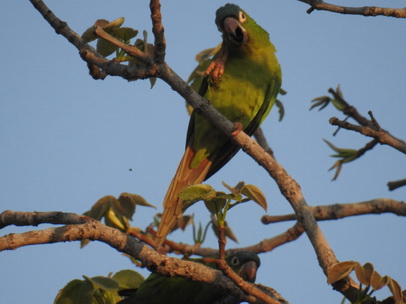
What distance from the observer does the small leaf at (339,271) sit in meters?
2.48

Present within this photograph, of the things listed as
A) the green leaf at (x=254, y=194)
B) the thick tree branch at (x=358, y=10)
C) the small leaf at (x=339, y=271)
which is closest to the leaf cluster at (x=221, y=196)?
the green leaf at (x=254, y=194)

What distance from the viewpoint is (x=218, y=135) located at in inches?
205

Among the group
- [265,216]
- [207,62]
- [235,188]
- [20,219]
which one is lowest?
[20,219]

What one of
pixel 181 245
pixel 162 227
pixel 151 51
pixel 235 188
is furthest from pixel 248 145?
pixel 181 245

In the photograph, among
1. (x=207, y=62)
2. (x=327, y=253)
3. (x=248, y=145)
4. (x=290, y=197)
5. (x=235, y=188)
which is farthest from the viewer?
(x=207, y=62)

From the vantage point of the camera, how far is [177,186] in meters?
5.05

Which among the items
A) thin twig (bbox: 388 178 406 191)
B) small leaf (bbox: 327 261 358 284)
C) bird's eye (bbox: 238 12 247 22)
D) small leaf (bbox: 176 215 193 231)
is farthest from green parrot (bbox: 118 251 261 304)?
bird's eye (bbox: 238 12 247 22)

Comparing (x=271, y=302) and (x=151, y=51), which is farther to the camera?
(x=151, y=51)

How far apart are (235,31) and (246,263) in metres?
2.21

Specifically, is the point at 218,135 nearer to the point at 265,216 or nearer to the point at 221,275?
the point at 265,216

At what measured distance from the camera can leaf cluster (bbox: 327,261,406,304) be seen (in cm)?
240

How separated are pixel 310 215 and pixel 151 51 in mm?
1354

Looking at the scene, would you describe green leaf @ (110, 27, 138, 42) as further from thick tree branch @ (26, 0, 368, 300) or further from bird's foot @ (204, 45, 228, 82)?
bird's foot @ (204, 45, 228, 82)

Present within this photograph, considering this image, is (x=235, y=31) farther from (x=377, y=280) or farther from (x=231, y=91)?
(x=377, y=280)
